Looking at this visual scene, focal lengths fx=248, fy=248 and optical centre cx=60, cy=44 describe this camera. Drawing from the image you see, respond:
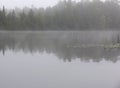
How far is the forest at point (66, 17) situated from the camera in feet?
48.1

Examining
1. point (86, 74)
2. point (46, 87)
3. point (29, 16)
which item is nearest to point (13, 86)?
point (46, 87)

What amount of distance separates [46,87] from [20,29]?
1138cm

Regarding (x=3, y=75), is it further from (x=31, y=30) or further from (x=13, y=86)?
(x=31, y=30)

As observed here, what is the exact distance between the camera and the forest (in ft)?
48.1

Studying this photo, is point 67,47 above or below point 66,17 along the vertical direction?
below

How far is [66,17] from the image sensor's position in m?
15.7

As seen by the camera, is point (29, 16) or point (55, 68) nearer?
point (55, 68)

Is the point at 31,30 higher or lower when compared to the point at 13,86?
higher

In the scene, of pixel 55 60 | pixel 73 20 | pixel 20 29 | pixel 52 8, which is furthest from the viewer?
pixel 52 8

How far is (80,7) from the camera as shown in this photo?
16.8m

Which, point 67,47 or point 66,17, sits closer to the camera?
point 67,47

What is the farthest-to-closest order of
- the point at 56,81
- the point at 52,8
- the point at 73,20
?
1. the point at 52,8
2. the point at 73,20
3. the point at 56,81

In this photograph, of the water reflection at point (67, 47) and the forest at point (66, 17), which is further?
the forest at point (66, 17)

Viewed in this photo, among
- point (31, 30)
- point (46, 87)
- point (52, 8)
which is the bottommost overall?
point (46, 87)
